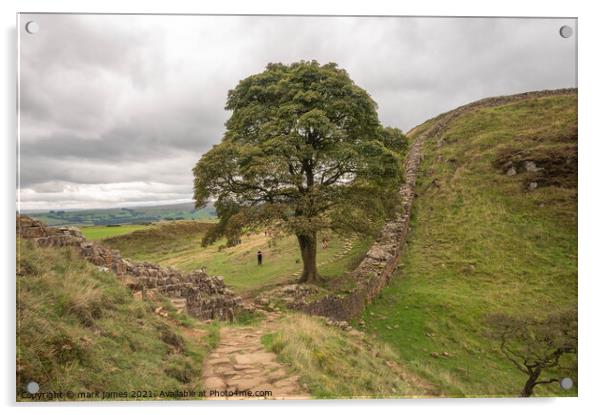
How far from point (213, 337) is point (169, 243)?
67.6 feet

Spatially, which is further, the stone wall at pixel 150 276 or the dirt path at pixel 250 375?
the stone wall at pixel 150 276

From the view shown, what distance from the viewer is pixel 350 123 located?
1167cm

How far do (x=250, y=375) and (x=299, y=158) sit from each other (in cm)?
Answer: 715

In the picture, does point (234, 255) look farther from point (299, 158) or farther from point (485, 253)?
point (485, 253)

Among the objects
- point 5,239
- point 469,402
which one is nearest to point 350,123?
point 469,402

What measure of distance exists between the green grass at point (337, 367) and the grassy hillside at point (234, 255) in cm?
425

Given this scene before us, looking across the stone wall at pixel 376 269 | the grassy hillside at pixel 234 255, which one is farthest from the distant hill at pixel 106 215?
the stone wall at pixel 376 269

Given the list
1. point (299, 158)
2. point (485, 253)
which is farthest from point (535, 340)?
point (299, 158)

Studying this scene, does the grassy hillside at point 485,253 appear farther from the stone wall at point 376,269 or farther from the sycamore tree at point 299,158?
the sycamore tree at point 299,158

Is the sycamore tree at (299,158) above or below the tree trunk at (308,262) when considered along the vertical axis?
above

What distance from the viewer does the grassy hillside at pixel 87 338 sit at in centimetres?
470

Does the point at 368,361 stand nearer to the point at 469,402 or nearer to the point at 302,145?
the point at 469,402

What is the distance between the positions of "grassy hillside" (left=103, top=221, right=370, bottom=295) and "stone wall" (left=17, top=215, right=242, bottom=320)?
1807 millimetres

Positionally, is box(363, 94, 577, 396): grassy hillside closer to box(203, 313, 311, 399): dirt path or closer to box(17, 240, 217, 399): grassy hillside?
box(203, 313, 311, 399): dirt path
